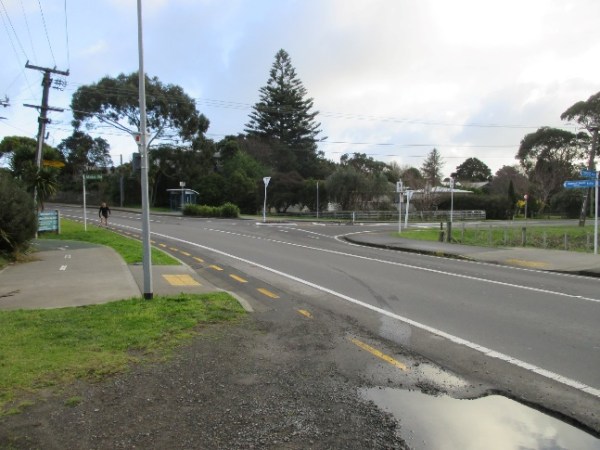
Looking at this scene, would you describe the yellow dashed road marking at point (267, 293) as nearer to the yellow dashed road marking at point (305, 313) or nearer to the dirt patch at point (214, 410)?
the yellow dashed road marking at point (305, 313)

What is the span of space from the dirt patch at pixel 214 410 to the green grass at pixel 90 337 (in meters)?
0.29

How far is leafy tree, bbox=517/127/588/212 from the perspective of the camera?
76.8 metres

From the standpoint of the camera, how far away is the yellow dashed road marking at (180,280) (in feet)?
34.7

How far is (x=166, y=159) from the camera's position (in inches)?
2357

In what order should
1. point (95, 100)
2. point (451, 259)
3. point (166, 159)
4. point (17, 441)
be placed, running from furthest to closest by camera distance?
point (166, 159) → point (95, 100) → point (451, 259) → point (17, 441)

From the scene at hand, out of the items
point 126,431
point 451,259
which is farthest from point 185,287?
point 451,259

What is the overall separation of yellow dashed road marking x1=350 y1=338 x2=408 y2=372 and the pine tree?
70.8m

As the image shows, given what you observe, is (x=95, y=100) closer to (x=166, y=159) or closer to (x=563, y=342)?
(x=166, y=159)

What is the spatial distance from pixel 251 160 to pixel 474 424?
6045 cm

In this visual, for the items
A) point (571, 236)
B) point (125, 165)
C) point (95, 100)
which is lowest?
point (571, 236)

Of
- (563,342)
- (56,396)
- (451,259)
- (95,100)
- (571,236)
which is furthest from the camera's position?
(95,100)

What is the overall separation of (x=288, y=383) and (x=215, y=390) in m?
0.70

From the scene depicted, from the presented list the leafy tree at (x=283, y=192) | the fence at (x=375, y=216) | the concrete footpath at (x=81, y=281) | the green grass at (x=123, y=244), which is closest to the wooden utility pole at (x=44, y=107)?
the green grass at (x=123, y=244)

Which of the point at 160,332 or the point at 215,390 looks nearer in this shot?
the point at 215,390
